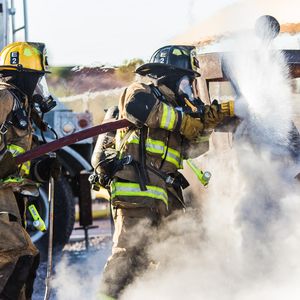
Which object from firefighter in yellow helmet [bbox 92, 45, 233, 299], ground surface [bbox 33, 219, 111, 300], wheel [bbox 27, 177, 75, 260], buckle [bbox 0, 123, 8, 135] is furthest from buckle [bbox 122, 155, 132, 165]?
wheel [bbox 27, 177, 75, 260]

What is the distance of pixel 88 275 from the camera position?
6957mm

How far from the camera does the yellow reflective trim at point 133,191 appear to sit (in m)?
4.90

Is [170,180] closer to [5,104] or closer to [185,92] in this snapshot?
[185,92]

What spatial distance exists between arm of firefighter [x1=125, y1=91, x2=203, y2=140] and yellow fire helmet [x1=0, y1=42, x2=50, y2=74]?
580 millimetres

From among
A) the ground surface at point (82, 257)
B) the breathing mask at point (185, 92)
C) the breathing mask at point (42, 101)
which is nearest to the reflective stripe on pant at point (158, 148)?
the breathing mask at point (185, 92)

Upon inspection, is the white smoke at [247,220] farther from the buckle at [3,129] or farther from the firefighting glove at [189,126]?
the buckle at [3,129]

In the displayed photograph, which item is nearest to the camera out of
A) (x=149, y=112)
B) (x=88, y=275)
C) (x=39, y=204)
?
(x=149, y=112)

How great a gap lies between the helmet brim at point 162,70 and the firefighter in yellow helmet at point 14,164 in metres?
0.62

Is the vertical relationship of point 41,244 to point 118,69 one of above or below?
below

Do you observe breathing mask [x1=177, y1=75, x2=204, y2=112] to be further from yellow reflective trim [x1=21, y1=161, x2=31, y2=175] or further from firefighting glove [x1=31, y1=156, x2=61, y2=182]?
yellow reflective trim [x1=21, y1=161, x2=31, y2=175]

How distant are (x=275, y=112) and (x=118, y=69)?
251 cm

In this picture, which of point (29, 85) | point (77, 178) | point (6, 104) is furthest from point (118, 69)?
point (6, 104)

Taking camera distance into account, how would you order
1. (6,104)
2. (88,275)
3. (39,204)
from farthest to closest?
(39,204), (88,275), (6,104)

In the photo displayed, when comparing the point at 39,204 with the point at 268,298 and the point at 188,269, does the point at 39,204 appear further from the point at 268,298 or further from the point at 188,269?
the point at 268,298
